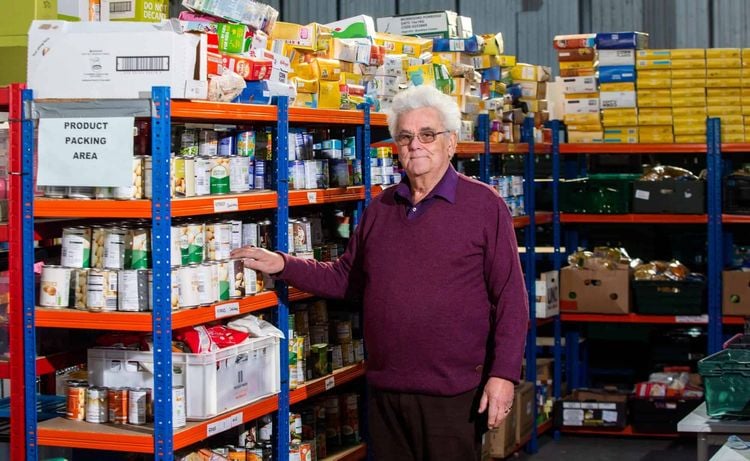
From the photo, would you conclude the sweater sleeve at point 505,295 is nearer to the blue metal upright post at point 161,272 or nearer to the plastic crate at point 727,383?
the plastic crate at point 727,383

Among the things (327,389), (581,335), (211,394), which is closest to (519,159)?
(581,335)

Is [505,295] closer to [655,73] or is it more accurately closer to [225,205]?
[225,205]

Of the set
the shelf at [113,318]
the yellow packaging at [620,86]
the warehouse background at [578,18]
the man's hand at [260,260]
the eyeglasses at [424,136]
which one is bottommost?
the shelf at [113,318]

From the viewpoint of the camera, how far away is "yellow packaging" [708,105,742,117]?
27.9 ft

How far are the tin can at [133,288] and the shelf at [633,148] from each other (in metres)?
5.16

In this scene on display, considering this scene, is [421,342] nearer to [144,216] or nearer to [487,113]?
[144,216]

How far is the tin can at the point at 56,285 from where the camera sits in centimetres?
443

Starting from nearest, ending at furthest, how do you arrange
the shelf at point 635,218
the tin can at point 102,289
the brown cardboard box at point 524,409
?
the tin can at point 102,289, the brown cardboard box at point 524,409, the shelf at point 635,218

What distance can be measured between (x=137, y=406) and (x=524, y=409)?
3979 mm

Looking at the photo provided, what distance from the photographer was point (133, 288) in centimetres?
429

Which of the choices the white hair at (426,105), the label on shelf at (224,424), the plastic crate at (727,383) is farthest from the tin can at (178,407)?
the plastic crate at (727,383)

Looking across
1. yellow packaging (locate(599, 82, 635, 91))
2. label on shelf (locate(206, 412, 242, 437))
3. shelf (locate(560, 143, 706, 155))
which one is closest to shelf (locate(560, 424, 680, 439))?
shelf (locate(560, 143, 706, 155))

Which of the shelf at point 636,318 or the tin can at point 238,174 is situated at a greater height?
the tin can at point 238,174

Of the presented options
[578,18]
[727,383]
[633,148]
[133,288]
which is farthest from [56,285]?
[578,18]
